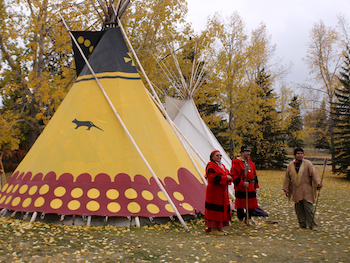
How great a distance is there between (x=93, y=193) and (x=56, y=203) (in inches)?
23.4

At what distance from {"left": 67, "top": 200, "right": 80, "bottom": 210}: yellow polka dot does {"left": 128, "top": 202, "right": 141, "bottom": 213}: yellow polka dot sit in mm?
819

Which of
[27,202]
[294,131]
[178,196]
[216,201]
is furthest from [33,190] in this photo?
[294,131]

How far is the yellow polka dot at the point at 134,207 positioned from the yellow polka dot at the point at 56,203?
1.11 m

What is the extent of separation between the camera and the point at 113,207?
4.71 m

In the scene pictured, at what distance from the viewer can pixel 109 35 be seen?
22.5ft

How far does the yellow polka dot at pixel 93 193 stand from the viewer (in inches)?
189

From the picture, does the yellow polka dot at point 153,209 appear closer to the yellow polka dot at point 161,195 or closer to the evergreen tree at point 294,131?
the yellow polka dot at point 161,195

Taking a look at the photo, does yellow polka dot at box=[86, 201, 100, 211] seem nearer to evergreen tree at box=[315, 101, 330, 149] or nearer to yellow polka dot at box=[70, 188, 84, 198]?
yellow polka dot at box=[70, 188, 84, 198]

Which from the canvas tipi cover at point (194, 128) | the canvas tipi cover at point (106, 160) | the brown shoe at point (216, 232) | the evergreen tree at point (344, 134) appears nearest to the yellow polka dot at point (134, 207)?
the canvas tipi cover at point (106, 160)

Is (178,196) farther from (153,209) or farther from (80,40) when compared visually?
(80,40)

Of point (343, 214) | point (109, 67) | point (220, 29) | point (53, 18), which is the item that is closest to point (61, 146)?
point (109, 67)

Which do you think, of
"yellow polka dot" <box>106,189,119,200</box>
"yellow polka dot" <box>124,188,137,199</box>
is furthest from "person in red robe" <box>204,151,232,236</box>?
"yellow polka dot" <box>106,189,119,200</box>

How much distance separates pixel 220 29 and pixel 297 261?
12.9 meters

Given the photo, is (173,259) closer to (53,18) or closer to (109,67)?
(109,67)
